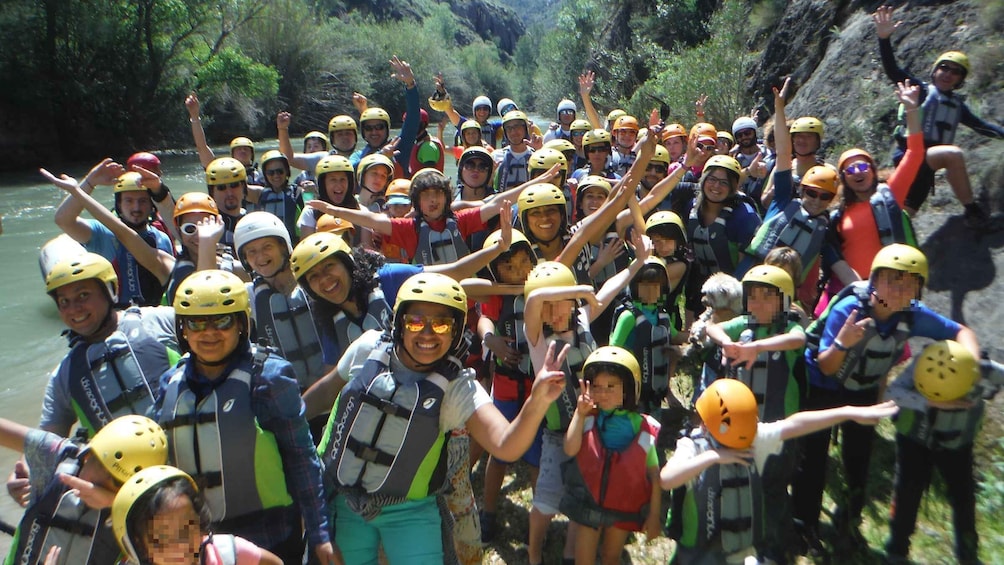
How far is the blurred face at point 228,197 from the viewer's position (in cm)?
610

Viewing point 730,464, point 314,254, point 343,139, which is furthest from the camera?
point 343,139

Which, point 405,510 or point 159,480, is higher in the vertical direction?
point 159,480

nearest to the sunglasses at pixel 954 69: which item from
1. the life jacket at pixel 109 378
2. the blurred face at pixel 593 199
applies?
the blurred face at pixel 593 199

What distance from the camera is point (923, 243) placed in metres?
6.59

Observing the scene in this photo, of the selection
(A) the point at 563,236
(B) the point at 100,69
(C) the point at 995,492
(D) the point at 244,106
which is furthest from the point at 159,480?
(D) the point at 244,106

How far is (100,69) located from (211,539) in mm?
30105

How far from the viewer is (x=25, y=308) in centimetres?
1121

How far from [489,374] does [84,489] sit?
322cm

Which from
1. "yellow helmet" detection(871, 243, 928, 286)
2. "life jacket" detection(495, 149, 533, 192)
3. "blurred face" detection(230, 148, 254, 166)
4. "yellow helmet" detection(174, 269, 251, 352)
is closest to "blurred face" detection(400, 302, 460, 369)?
"yellow helmet" detection(174, 269, 251, 352)

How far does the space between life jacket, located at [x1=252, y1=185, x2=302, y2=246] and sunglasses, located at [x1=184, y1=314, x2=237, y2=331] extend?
4379mm

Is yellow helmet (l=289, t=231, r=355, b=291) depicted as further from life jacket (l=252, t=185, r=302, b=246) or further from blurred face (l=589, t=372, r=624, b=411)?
life jacket (l=252, t=185, r=302, b=246)

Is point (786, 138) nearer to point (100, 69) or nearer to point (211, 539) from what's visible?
point (211, 539)

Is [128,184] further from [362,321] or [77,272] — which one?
[362,321]

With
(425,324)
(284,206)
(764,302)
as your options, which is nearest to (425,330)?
(425,324)
